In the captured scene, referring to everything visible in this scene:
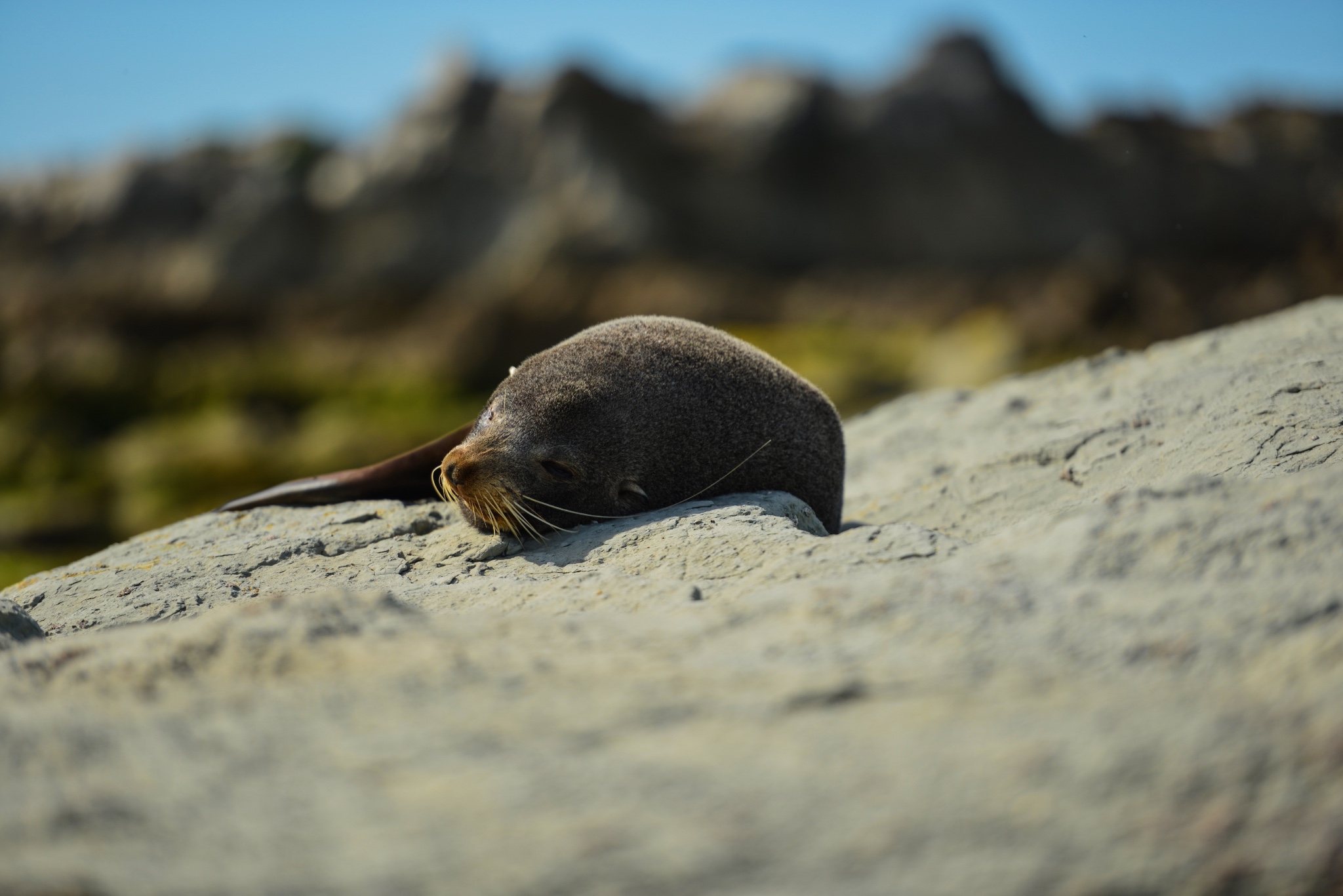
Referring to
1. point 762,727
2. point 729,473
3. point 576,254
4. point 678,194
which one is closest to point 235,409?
point 576,254

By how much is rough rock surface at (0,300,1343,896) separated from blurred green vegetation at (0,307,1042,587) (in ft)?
36.3

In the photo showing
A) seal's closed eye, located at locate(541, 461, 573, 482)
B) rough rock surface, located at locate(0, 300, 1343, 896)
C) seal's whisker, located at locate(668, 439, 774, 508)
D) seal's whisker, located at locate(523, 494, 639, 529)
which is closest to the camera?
rough rock surface, located at locate(0, 300, 1343, 896)

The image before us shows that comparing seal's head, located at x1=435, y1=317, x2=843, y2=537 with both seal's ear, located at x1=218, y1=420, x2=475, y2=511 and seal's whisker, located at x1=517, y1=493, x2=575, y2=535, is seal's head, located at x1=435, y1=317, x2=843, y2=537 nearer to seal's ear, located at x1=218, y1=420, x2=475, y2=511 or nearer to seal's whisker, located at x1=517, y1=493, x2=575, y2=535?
seal's whisker, located at x1=517, y1=493, x2=575, y2=535

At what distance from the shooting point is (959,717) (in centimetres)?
207

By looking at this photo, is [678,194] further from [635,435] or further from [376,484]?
[635,435]

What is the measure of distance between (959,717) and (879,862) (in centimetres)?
46

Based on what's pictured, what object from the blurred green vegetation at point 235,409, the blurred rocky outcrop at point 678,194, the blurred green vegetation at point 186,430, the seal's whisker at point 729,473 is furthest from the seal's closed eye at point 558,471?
the blurred rocky outcrop at point 678,194

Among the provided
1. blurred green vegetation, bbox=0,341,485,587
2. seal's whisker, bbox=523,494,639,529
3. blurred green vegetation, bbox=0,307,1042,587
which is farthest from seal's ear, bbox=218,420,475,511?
blurred green vegetation, bbox=0,307,1042,587

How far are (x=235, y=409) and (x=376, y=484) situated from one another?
15.2 m

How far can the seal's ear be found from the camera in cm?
561

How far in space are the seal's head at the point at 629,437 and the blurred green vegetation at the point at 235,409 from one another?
369 inches

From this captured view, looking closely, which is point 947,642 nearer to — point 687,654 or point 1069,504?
point 687,654

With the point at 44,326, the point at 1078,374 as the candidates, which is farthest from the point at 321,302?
the point at 1078,374

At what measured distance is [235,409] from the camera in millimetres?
19281
